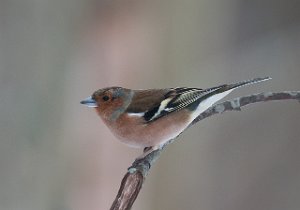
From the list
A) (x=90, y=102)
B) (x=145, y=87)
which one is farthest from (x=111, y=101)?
(x=145, y=87)

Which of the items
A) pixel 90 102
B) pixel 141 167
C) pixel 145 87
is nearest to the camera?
pixel 141 167

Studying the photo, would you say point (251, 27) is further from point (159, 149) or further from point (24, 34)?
point (159, 149)

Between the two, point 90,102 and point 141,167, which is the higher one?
point 90,102

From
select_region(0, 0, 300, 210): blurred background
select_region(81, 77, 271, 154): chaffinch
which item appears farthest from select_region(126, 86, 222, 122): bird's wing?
select_region(0, 0, 300, 210): blurred background

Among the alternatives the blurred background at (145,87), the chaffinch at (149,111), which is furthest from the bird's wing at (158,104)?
the blurred background at (145,87)

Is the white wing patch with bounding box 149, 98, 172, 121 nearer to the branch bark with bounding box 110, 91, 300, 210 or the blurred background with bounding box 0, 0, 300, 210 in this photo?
the branch bark with bounding box 110, 91, 300, 210

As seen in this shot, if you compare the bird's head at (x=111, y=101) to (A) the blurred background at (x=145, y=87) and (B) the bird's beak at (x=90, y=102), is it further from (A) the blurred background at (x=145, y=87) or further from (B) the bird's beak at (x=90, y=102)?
(A) the blurred background at (x=145, y=87)

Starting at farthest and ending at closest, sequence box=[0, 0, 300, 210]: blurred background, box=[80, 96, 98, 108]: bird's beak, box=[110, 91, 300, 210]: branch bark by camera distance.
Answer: box=[0, 0, 300, 210]: blurred background < box=[80, 96, 98, 108]: bird's beak < box=[110, 91, 300, 210]: branch bark

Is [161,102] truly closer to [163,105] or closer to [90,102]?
[163,105]
